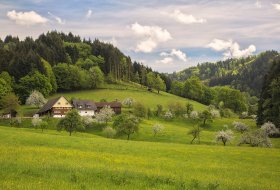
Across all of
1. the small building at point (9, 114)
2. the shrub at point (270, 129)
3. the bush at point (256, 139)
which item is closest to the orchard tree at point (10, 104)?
the small building at point (9, 114)

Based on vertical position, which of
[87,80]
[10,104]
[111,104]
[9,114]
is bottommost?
[9,114]

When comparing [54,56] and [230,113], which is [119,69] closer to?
[54,56]

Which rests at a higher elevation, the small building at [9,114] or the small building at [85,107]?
the small building at [85,107]

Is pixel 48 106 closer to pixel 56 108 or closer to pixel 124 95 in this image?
pixel 56 108

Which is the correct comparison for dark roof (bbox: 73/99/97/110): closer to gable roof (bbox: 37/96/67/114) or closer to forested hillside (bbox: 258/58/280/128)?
gable roof (bbox: 37/96/67/114)

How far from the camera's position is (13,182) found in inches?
586

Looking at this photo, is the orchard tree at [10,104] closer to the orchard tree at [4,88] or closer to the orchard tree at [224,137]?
the orchard tree at [4,88]

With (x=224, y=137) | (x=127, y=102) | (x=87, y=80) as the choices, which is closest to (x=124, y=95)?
(x=127, y=102)

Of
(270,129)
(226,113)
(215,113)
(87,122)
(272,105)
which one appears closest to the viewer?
(270,129)

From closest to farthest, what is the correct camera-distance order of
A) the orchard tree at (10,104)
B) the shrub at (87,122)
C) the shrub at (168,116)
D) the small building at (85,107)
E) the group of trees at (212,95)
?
1. the shrub at (87,122)
2. the orchard tree at (10,104)
3. the shrub at (168,116)
4. the small building at (85,107)
5. the group of trees at (212,95)

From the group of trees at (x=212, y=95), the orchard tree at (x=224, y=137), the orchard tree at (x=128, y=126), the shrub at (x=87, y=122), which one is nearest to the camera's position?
the orchard tree at (x=224, y=137)

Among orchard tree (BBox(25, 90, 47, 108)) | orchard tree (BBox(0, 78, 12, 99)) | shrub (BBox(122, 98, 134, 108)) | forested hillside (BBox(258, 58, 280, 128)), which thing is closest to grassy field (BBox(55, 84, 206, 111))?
shrub (BBox(122, 98, 134, 108))

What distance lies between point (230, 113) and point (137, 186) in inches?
5119

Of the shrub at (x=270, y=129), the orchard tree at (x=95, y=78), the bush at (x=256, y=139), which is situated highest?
the orchard tree at (x=95, y=78)
